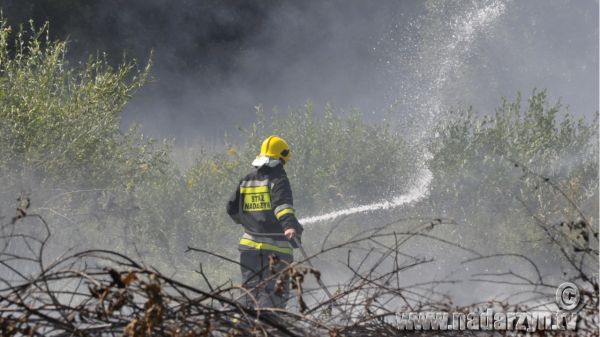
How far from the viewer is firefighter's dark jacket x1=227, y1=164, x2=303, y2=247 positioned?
7208 mm

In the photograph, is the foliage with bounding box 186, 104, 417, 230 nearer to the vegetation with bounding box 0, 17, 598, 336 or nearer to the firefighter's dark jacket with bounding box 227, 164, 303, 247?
the vegetation with bounding box 0, 17, 598, 336

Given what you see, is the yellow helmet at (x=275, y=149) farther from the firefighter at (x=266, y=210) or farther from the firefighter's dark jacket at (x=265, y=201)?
the firefighter's dark jacket at (x=265, y=201)

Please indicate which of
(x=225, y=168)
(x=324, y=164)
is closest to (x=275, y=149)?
(x=225, y=168)

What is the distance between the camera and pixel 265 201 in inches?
290

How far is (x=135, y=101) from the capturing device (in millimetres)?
30578

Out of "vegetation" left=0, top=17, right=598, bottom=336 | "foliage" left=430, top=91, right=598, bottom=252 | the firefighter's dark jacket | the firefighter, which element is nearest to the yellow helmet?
the firefighter

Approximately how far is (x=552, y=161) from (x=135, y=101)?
18.6 meters
